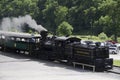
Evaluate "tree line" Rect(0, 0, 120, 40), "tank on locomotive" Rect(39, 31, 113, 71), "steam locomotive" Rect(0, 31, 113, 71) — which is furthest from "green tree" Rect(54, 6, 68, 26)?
"tank on locomotive" Rect(39, 31, 113, 71)

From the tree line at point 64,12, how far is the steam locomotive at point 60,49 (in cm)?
5396

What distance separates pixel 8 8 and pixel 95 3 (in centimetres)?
3517

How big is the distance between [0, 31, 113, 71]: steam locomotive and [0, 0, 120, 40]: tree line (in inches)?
2124

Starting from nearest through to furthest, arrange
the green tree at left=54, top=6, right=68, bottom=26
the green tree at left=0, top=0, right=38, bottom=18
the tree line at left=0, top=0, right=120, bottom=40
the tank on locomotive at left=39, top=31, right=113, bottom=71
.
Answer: the tank on locomotive at left=39, top=31, right=113, bottom=71
the tree line at left=0, top=0, right=120, bottom=40
the green tree at left=54, top=6, right=68, bottom=26
the green tree at left=0, top=0, right=38, bottom=18

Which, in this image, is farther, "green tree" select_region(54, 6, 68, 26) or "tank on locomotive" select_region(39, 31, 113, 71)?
"green tree" select_region(54, 6, 68, 26)

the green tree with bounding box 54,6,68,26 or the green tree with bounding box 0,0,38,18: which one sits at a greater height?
the green tree with bounding box 0,0,38,18

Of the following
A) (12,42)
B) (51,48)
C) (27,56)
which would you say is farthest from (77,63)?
(12,42)

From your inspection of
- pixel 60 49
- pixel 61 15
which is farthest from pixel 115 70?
pixel 61 15

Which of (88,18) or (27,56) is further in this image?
(88,18)

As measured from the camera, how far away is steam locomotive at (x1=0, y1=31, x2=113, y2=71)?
112 ft

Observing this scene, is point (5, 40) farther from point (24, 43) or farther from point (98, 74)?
point (98, 74)

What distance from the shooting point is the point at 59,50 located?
1531 inches

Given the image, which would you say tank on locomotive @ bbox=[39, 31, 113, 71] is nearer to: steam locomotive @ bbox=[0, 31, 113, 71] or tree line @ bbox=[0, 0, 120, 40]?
steam locomotive @ bbox=[0, 31, 113, 71]

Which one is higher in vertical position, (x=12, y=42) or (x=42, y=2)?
(x=42, y=2)
